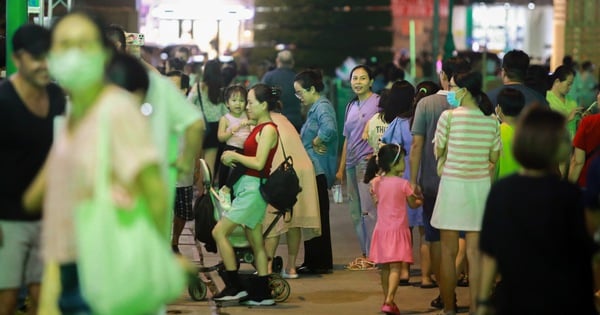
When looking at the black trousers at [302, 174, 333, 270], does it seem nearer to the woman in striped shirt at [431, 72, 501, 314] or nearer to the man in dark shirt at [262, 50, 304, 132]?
the woman in striped shirt at [431, 72, 501, 314]

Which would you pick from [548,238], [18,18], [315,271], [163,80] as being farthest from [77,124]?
[315,271]

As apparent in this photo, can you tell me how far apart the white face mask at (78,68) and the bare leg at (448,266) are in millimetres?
4781

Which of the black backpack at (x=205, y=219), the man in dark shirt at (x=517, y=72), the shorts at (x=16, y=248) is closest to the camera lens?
the shorts at (x=16, y=248)

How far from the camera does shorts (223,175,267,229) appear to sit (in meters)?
11.7

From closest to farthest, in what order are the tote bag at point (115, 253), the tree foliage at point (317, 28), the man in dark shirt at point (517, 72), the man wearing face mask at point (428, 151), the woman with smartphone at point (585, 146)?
the tote bag at point (115, 253), the woman with smartphone at point (585, 146), the man wearing face mask at point (428, 151), the man in dark shirt at point (517, 72), the tree foliage at point (317, 28)

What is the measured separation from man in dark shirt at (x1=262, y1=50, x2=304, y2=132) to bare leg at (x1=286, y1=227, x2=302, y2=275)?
5.12 m

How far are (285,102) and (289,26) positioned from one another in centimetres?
2018

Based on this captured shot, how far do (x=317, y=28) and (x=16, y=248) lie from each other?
31271 mm

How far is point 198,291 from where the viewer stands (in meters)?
12.0

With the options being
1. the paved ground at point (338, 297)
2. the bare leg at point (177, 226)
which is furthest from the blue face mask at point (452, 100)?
the bare leg at point (177, 226)

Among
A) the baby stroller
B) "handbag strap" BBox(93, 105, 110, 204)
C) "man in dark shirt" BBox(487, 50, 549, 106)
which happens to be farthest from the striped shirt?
"handbag strap" BBox(93, 105, 110, 204)

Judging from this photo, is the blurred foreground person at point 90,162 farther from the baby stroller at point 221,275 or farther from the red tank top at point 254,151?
the red tank top at point 254,151

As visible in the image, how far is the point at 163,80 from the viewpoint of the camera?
26.6ft

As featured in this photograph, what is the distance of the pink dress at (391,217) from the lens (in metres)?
11.3
